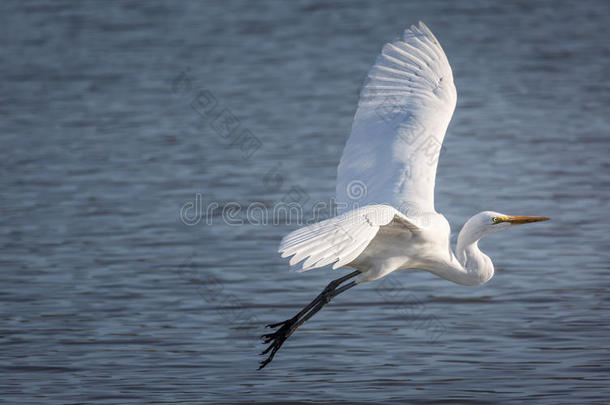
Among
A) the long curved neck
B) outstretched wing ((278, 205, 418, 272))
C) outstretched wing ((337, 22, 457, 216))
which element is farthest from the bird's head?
outstretched wing ((278, 205, 418, 272))

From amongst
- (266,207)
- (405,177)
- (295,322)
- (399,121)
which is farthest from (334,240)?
(266,207)

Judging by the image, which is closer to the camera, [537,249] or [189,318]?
[189,318]

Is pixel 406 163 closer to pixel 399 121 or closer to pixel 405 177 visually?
pixel 405 177

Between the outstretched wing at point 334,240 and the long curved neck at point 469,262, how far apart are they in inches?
65.8

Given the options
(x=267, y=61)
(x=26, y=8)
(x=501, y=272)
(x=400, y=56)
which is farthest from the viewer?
(x=26, y=8)

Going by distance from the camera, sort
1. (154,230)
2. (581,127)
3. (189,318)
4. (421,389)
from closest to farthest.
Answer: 1. (421,389)
2. (189,318)
3. (154,230)
4. (581,127)

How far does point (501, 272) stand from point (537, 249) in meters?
0.72

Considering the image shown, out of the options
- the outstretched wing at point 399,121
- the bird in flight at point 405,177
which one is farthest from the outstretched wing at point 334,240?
the outstretched wing at point 399,121

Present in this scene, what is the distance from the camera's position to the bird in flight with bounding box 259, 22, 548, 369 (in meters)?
6.70

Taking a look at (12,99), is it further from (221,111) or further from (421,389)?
(421,389)

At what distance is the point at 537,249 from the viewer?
966cm

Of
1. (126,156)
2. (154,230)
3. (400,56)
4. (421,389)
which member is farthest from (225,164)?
(421,389)

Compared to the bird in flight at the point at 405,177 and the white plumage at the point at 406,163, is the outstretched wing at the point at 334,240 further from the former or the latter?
the white plumage at the point at 406,163

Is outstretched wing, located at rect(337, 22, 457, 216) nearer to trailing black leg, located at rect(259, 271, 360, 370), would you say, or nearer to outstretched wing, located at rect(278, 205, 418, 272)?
trailing black leg, located at rect(259, 271, 360, 370)
